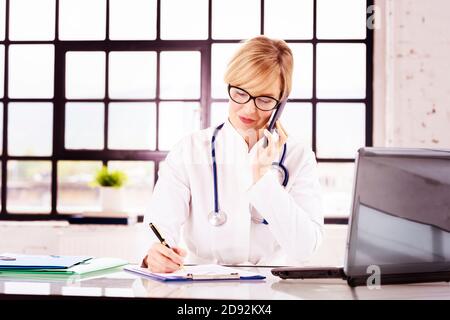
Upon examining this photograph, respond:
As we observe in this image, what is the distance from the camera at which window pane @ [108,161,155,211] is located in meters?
Answer: 3.47

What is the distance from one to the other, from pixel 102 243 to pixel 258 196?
65.2 inches

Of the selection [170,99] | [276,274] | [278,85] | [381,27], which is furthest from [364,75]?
[276,274]

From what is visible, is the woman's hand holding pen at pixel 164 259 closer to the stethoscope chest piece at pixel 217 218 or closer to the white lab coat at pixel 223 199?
the white lab coat at pixel 223 199

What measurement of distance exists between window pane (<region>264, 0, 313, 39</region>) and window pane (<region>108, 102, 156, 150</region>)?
0.82m

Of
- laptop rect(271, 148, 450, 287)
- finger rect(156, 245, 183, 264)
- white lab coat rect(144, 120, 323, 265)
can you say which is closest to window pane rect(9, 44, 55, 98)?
white lab coat rect(144, 120, 323, 265)

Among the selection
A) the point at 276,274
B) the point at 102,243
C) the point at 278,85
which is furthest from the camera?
the point at 102,243

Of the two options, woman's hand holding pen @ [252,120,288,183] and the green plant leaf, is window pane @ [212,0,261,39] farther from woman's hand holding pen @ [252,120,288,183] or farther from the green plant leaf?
woman's hand holding pen @ [252,120,288,183]

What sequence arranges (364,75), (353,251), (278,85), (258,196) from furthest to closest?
(364,75) → (278,85) → (258,196) → (353,251)

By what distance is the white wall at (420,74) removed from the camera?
3072 millimetres

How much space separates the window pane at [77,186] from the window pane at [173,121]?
41 cm

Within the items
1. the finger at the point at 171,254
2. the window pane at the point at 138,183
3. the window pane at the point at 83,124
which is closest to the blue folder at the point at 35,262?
the finger at the point at 171,254

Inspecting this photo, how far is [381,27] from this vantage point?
3328 mm

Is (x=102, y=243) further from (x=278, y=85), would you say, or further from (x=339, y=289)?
(x=339, y=289)

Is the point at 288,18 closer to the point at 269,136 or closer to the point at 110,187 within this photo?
the point at 110,187
